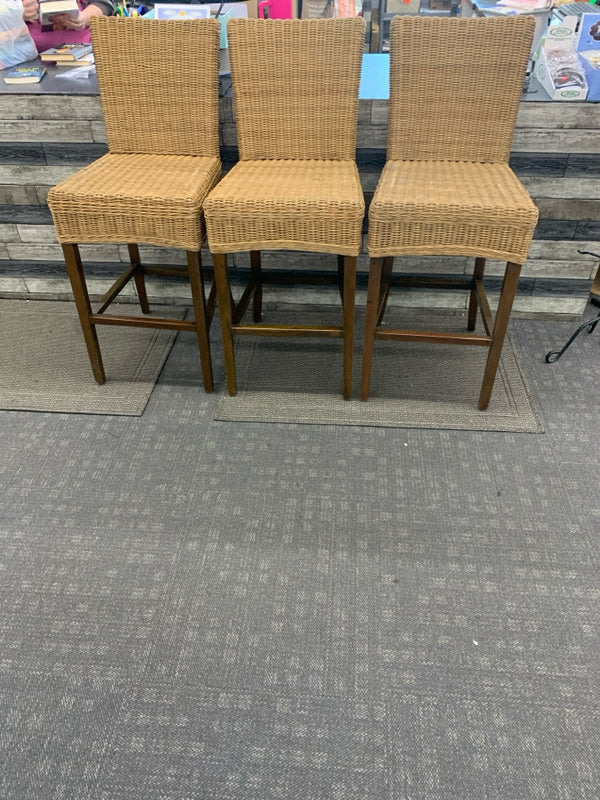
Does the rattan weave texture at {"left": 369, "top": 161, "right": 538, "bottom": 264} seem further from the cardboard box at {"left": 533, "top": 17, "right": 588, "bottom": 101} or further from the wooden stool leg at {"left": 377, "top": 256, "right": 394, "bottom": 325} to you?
the cardboard box at {"left": 533, "top": 17, "right": 588, "bottom": 101}

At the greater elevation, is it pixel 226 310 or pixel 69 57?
pixel 69 57

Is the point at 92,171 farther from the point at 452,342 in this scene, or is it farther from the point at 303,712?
the point at 303,712

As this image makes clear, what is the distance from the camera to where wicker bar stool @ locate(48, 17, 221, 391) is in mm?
1723

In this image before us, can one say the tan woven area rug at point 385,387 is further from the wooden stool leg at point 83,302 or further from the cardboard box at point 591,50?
the cardboard box at point 591,50

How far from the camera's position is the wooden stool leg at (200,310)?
1.81m

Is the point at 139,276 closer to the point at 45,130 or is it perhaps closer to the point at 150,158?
the point at 150,158

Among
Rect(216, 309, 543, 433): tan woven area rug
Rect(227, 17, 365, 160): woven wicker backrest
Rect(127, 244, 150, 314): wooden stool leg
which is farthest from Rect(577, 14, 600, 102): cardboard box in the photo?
Rect(127, 244, 150, 314): wooden stool leg

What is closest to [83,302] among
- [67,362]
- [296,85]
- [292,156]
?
[67,362]

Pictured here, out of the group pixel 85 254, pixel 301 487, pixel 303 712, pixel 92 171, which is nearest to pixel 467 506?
pixel 301 487

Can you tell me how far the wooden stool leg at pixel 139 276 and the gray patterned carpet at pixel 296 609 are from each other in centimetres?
68

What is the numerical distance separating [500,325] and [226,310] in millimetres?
846

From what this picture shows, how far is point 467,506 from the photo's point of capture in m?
1.65

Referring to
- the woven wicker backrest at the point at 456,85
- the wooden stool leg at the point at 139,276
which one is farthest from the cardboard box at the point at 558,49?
the wooden stool leg at the point at 139,276

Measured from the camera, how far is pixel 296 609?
140cm
